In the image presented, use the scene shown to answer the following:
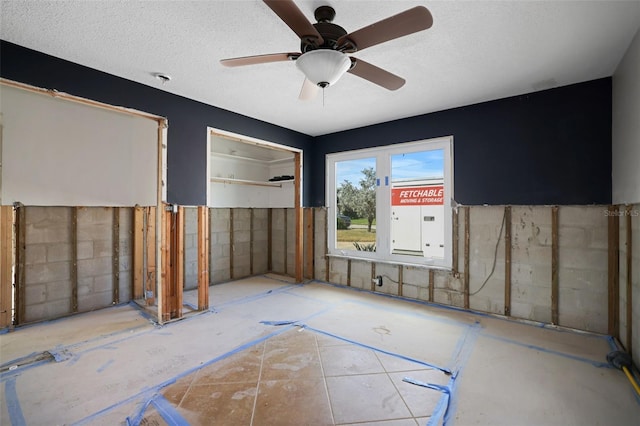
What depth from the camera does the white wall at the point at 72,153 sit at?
2.99 meters

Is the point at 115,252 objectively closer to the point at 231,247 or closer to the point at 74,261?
the point at 74,261

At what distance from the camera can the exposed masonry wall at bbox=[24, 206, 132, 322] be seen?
3424 mm

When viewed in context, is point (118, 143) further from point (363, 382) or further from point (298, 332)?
point (363, 382)

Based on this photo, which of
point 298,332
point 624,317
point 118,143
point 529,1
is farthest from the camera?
point 118,143

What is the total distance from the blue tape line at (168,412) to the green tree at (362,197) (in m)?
3.69

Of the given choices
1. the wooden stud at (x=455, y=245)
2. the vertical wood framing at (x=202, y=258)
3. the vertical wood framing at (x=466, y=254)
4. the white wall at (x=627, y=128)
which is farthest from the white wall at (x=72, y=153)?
the white wall at (x=627, y=128)

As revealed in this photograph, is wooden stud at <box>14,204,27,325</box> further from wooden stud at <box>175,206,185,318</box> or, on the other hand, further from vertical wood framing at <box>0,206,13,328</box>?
wooden stud at <box>175,206,185,318</box>

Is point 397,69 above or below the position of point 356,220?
above

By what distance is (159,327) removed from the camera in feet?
10.7

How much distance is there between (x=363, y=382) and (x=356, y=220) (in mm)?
3183

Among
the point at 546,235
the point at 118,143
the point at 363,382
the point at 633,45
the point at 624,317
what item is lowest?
the point at 363,382

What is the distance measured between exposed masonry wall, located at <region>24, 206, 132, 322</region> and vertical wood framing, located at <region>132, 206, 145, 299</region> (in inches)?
3.2

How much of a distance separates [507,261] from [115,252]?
5.39 metres

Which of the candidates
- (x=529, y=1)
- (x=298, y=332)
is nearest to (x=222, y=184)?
(x=298, y=332)
